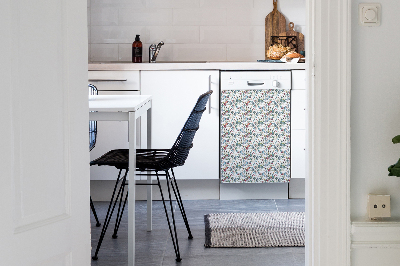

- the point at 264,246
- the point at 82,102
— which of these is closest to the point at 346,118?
the point at 82,102

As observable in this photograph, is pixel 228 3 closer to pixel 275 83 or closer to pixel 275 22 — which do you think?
pixel 275 22

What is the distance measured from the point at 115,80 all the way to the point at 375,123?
2454mm

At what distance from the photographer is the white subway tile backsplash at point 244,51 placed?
4500 millimetres

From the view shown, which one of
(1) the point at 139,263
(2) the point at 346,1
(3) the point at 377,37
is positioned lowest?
(1) the point at 139,263

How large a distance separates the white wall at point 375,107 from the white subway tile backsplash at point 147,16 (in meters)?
2.95

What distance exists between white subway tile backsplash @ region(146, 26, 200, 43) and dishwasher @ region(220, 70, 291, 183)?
33.3 inches

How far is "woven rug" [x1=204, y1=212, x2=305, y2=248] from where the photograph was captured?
2891 millimetres

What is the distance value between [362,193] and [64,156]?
1.02 metres

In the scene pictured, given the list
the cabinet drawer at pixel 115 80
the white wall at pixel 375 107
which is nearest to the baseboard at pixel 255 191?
the cabinet drawer at pixel 115 80

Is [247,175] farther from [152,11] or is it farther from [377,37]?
[377,37]

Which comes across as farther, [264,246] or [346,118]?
[264,246]

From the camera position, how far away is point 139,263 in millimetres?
2592

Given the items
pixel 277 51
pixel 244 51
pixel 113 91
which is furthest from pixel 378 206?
pixel 244 51

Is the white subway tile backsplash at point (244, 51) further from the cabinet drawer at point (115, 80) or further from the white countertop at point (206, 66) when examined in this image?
the cabinet drawer at point (115, 80)
